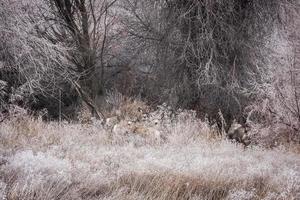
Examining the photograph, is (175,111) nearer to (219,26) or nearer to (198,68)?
(198,68)

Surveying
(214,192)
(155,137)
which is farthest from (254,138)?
(214,192)

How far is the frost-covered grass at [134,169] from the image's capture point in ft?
14.5

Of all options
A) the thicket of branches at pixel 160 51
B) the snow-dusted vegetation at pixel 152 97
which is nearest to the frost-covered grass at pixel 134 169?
the snow-dusted vegetation at pixel 152 97

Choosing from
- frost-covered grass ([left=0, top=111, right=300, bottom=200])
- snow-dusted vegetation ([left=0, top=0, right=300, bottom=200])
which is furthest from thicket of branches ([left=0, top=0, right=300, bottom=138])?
frost-covered grass ([left=0, top=111, right=300, bottom=200])

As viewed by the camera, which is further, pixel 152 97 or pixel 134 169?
pixel 152 97

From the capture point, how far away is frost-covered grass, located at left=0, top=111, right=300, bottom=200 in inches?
174

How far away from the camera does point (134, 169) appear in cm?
499

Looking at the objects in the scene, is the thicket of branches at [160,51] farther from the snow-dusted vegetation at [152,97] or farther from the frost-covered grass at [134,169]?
the frost-covered grass at [134,169]

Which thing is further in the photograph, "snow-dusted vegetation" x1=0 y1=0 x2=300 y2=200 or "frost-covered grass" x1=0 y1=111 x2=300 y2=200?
"snow-dusted vegetation" x1=0 y1=0 x2=300 y2=200

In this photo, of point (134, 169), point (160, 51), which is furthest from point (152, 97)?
point (134, 169)

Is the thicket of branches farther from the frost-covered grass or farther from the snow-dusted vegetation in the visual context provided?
the frost-covered grass

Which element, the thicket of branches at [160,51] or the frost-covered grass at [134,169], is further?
the thicket of branches at [160,51]

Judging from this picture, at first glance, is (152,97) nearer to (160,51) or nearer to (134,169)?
(160,51)

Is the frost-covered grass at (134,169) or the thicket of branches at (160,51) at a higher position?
the thicket of branches at (160,51)
